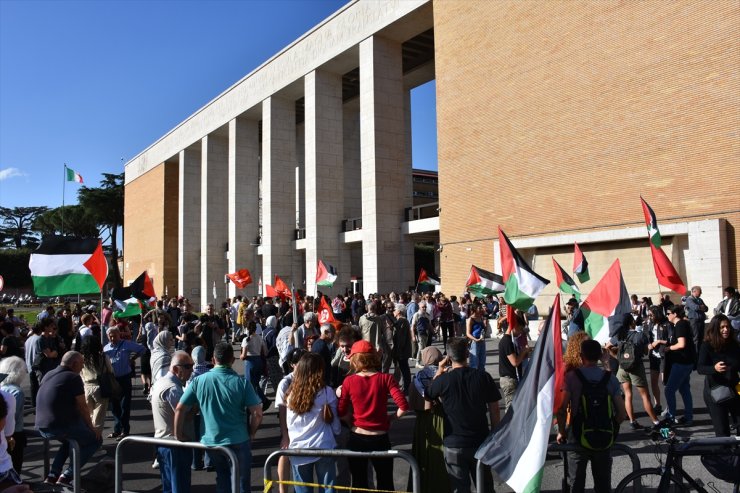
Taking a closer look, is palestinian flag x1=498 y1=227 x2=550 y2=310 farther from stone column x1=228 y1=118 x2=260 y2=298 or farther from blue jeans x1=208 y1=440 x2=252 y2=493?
stone column x1=228 y1=118 x2=260 y2=298

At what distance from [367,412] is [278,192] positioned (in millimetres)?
28995

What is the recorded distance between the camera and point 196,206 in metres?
43.5

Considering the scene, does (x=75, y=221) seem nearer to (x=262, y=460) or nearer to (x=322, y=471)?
(x=262, y=460)

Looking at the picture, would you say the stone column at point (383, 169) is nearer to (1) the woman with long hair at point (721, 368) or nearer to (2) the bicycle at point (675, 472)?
(1) the woman with long hair at point (721, 368)

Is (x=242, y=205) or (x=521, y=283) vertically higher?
(x=242, y=205)

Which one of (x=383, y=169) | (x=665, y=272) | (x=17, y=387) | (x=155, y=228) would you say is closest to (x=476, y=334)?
(x=665, y=272)

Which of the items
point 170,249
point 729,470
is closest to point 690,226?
point 729,470

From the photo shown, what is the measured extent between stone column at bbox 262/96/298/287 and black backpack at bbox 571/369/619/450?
2846 centimetres

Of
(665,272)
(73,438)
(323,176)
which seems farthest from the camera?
(323,176)

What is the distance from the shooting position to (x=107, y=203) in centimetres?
6116

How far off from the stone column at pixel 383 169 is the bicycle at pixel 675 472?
20569 mm

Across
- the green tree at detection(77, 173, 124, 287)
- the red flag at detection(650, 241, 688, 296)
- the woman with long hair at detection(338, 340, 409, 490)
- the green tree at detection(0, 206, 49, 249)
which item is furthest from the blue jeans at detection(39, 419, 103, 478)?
the green tree at detection(0, 206, 49, 249)

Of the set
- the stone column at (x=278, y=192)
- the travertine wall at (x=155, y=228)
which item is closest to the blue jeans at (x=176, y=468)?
the stone column at (x=278, y=192)

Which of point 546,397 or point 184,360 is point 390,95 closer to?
point 184,360
